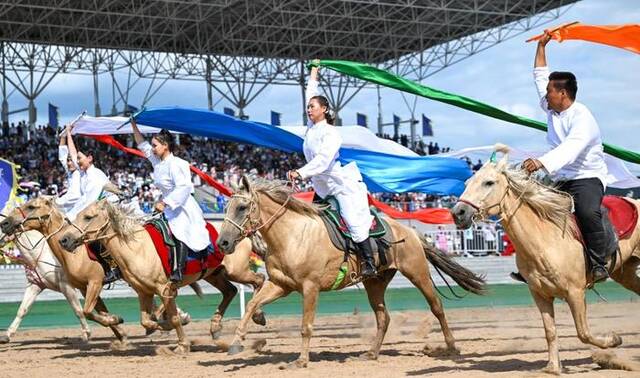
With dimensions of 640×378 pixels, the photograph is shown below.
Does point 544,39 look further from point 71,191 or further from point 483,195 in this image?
point 71,191

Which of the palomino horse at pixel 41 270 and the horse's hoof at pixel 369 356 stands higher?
the palomino horse at pixel 41 270

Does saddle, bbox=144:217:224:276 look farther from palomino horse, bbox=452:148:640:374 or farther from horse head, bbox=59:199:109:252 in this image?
palomino horse, bbox=452:148:640:374

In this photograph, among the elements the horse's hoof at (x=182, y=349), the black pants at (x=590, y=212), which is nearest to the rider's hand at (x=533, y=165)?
the black pants at (x=590, y=212)

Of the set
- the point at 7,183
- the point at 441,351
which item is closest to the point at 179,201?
the point at 441,351

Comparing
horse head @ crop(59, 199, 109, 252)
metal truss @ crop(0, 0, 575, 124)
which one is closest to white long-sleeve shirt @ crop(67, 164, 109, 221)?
horse head @ crop(59, 199, 109, 252)

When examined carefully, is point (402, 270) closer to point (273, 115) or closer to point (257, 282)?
point (257, 282)

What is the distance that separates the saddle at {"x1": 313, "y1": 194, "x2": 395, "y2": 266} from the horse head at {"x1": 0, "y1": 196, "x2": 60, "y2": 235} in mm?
3544

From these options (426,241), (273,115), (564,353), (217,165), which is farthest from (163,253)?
(273,115)

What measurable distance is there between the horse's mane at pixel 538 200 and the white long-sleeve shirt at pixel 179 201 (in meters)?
4.51

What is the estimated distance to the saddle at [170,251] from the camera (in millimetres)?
11773

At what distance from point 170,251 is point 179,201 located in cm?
58

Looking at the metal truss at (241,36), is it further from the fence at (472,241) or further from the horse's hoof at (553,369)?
the horse's hoof at (553,369)

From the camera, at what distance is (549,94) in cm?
896

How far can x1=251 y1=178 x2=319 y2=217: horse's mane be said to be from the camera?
10172 mm
